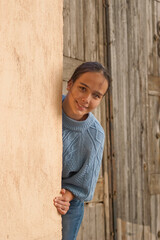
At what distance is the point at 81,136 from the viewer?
4.21 ft

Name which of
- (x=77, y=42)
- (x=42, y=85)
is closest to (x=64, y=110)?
(x=42, y=85)

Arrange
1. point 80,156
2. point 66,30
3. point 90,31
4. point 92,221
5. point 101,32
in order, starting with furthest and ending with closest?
1. point 101,32
2. point 90,31
3. point 92,221
4. point 66,30
5. point 80,156

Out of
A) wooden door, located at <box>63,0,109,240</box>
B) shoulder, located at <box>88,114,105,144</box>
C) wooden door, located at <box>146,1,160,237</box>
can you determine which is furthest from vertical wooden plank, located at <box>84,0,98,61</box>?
shoulder, located at <box>88,114,105,144</box>

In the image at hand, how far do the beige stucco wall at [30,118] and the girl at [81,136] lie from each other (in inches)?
8.9

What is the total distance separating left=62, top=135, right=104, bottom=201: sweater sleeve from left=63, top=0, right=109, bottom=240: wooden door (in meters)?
1.67

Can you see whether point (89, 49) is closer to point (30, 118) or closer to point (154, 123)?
point (154, 123)

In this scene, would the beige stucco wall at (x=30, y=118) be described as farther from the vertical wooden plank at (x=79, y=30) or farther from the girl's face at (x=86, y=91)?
the vertical wooden plank at (x=79, y=30)

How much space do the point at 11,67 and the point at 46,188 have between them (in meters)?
0.34

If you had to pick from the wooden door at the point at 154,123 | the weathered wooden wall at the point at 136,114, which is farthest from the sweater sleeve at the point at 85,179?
the wooden door at the point at 154,123

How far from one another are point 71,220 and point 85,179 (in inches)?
13.5

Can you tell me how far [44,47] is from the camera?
2.89 feet

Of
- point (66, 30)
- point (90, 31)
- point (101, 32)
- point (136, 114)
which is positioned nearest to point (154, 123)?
point (136, 114)

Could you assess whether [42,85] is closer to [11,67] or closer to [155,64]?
[11,67]

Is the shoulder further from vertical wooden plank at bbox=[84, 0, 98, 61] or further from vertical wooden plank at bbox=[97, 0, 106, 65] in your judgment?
vertical wooden plank at bbox=[97, 0, 106, 65]
